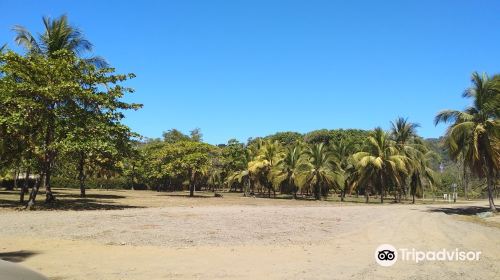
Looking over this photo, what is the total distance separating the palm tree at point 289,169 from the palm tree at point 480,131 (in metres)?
25.0

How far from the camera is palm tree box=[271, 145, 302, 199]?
51531 millimetres

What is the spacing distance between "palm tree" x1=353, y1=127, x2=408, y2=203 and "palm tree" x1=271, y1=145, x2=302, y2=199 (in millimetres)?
7762

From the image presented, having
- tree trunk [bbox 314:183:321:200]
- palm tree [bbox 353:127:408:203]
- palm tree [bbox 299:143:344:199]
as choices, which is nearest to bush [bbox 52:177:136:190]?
palm tree [bbox 299:143:344:199]

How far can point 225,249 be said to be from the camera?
1038 cm

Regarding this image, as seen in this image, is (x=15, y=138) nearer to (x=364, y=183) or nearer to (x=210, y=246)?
(x=210, y=246)

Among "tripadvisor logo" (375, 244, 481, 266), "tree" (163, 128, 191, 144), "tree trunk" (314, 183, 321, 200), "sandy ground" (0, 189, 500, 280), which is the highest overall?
"tree" (163, 128, 191, 144)

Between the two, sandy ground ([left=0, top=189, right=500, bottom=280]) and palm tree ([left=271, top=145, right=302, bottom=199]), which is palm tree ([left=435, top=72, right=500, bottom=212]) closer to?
sandy ground ([left=0, top=189, right=500, bottom=280])

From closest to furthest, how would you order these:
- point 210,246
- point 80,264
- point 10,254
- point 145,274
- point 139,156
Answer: point 145,274 < point 80,264 < point 10,254 < point 210,246 < point 139,156

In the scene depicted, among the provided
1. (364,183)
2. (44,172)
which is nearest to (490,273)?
(44,172)

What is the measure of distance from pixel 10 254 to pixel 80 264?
2109mm

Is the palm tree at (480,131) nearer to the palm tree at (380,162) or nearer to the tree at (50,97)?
the palm tree at (380,162)

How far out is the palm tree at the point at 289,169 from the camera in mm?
51531

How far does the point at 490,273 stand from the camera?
8023mm

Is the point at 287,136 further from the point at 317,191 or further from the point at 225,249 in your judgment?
the point at 225,249
